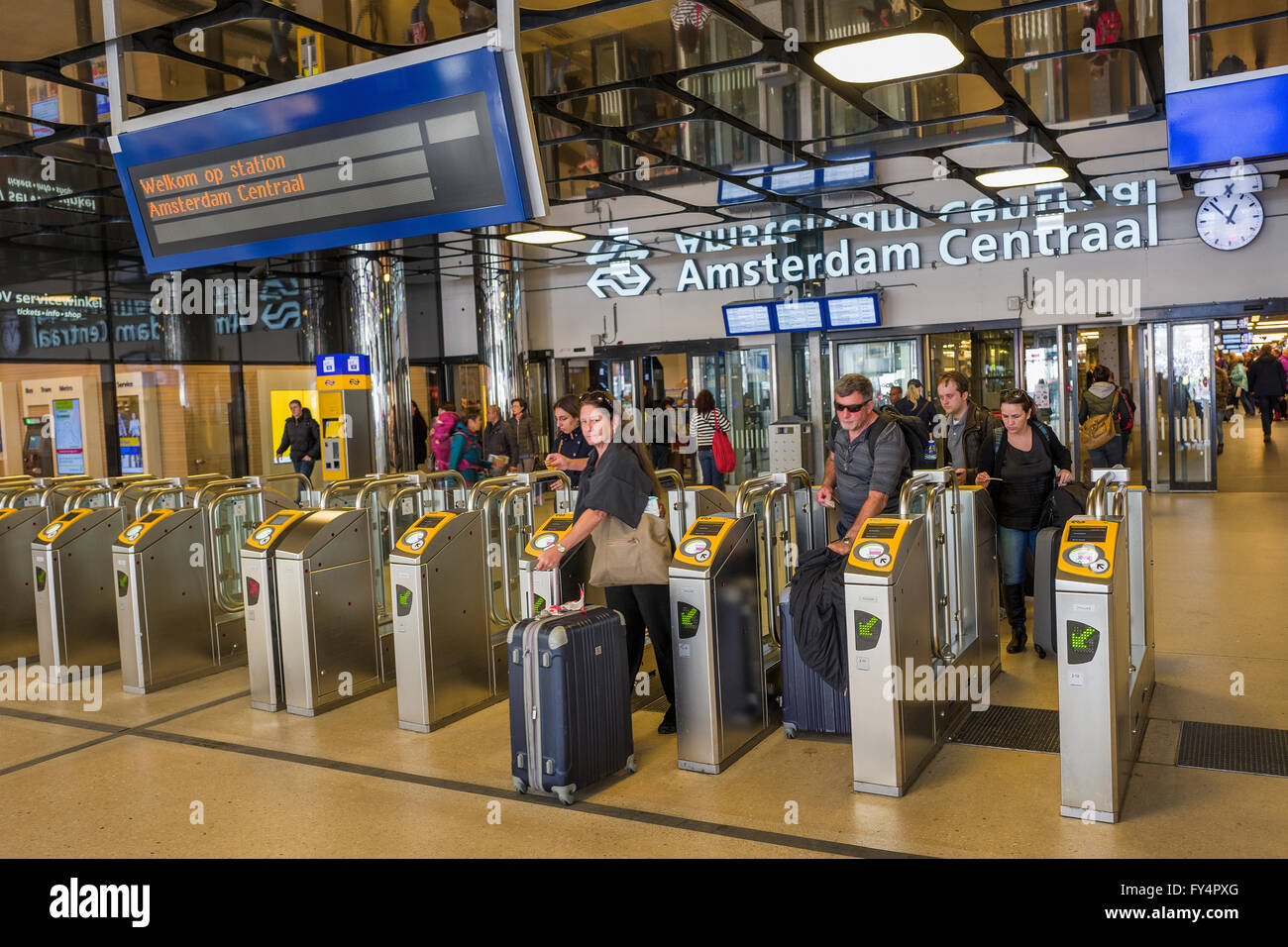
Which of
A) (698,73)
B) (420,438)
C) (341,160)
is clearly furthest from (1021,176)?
(420,438)

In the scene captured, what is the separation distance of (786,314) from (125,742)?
11006mm

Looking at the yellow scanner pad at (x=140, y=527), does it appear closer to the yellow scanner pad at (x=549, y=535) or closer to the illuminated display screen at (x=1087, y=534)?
the yellow scanner pad at (x=549, y=535)

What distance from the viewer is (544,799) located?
13.7 ft

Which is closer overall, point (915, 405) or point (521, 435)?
point (521, 435)

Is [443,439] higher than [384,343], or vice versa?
[384,343]

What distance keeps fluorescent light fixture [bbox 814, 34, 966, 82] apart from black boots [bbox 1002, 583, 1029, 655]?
3.11m

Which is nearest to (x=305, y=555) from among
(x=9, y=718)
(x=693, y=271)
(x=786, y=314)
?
(x=9, y=718)

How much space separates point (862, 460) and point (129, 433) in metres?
11.8

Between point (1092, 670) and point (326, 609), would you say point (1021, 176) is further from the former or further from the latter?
point (326, 609)

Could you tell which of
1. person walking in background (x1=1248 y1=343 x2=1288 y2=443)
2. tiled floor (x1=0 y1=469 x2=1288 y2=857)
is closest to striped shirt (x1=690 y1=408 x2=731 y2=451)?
tiled floor (x1=0 y1=469 x2=1288 y2=857)

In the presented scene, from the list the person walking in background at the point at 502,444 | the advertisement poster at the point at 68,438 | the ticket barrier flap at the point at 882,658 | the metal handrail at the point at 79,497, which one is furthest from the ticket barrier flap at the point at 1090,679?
the advertisement poster at the point at 68,438

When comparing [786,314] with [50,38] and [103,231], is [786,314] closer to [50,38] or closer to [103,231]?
[103,231]

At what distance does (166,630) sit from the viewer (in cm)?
623

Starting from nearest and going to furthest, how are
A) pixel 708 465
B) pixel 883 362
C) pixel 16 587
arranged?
1. pixel 16 587
2. pixel 708 465
3. pixel 883 362
